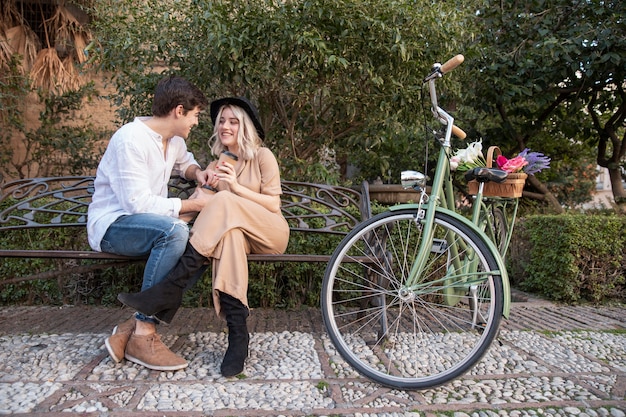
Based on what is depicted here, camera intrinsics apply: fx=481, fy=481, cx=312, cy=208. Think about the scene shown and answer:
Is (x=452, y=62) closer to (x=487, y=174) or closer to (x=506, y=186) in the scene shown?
(x=487, y=174)

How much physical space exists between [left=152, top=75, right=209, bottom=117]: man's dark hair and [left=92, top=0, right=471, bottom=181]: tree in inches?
38.5

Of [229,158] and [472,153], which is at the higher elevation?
[472,153]

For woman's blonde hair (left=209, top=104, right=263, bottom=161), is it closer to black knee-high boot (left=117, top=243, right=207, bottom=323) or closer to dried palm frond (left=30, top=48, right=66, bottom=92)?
black knee-high boot (left=117, top=243, right=207, bottom=323)

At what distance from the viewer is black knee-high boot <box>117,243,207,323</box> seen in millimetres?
2350

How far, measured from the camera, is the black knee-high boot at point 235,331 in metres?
2.39

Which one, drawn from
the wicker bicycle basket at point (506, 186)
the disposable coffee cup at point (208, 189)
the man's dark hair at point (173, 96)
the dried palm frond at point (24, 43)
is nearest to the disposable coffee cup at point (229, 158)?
the disposable coffee cup at point (208, 189)

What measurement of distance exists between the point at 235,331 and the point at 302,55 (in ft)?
7.20

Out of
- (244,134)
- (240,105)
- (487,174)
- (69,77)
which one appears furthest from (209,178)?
(69,77)

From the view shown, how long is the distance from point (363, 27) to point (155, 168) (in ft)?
6.88

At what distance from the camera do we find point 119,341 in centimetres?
251

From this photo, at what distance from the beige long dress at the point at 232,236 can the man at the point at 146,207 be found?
0.44ft

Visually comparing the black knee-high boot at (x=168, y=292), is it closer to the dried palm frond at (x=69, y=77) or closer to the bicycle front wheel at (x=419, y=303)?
the bicycle front wheel at (x=419, y=303)

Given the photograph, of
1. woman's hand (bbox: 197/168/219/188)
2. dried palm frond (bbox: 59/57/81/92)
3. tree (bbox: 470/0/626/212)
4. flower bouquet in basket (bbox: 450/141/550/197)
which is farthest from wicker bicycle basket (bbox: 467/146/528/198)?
dried palm frond (bbox: 59/57/81/92)

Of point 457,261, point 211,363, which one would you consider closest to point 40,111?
point 211,363
